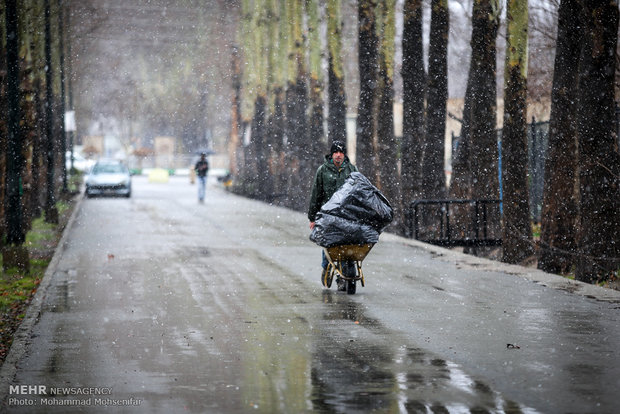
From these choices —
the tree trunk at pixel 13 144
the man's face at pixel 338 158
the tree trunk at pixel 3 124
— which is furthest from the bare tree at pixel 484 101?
the man's face at pixel 338 158

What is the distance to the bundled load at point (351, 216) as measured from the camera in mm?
14242

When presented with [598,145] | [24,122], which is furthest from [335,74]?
[598,145]

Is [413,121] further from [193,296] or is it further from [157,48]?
[157,48]

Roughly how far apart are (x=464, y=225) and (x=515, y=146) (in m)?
4.43

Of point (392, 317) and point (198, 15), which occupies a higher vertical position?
point (198, 15)

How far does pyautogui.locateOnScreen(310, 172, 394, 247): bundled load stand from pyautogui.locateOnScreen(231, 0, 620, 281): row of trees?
3.96 meters

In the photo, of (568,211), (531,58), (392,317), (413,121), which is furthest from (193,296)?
(531,58)

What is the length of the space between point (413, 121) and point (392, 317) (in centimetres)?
1748

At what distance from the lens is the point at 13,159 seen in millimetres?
19844

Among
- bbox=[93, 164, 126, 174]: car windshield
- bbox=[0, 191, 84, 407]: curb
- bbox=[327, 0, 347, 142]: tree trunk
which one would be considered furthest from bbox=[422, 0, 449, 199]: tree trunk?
bbox=[93, 164, 126, 174]: car windshield

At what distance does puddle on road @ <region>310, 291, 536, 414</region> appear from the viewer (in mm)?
7805

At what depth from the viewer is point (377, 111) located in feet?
107

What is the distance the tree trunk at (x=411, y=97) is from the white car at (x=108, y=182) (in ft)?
74.5

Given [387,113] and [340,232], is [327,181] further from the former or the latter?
A: [387,113]
